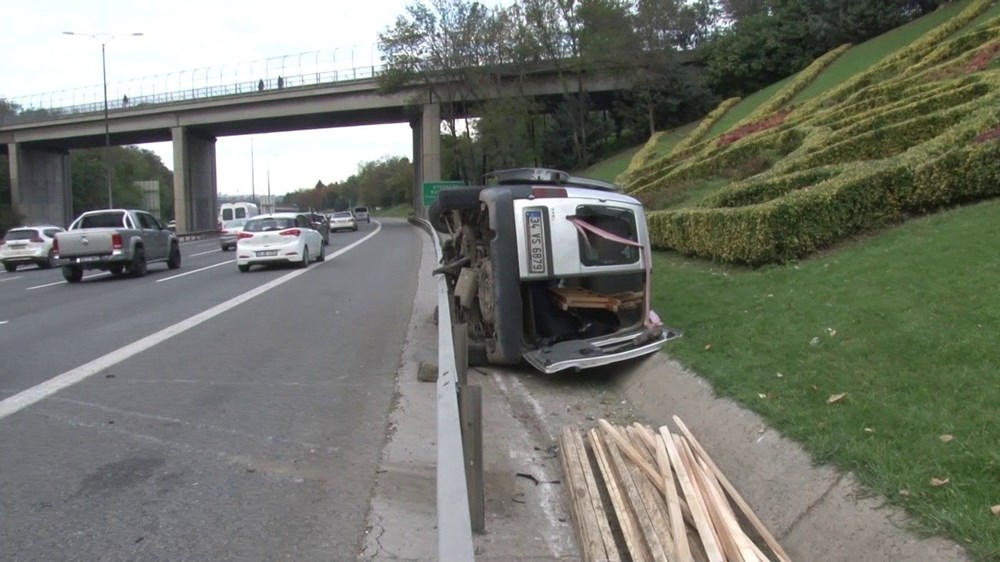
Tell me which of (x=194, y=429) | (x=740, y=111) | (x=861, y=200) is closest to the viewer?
(x=194, y=429)

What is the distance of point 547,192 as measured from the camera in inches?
351

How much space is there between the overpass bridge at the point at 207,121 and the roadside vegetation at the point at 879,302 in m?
42.2

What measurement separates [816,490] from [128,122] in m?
66.2

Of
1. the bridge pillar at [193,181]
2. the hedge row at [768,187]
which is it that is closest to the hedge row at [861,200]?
the hedge row at [768,187]

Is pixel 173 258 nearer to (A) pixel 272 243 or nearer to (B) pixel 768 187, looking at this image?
(A) pixel 272 243

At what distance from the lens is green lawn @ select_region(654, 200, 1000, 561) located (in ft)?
15.6

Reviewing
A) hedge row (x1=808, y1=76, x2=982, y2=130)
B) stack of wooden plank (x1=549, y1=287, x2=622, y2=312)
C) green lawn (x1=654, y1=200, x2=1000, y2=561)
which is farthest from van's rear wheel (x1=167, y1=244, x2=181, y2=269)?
stack of wooden plank (x1=549, y1=287, x2=622, y2=312)

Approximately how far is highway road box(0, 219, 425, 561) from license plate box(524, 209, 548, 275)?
6.16ft

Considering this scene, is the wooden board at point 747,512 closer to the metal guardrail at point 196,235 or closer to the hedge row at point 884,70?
the hedge row at point 884,70

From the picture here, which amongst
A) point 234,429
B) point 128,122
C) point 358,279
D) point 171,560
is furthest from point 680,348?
point 128,122

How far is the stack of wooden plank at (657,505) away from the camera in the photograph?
4.70 metres

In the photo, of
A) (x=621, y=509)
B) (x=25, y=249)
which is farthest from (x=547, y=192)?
(x=25, y=249)

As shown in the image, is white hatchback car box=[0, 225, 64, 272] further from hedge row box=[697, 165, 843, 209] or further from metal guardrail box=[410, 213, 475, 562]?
metal guardrail box=[410, 213, 475, 562]

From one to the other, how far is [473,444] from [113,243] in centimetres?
1863
